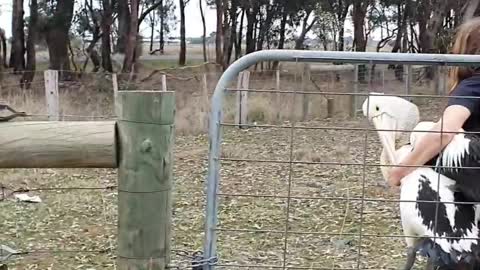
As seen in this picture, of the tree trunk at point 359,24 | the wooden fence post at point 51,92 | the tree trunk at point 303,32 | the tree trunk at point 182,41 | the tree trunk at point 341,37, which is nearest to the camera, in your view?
the wooden fence post at point 51,92

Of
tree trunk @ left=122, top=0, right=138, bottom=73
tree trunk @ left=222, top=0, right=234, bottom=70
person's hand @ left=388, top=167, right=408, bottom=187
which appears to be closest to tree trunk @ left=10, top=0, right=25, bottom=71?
tree trunk @ left=122, top=0, right=138, bottom=73

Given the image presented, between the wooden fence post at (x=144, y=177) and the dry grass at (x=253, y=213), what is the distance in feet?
0.70

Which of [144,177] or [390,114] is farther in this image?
[390,114]

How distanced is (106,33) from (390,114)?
871 inches

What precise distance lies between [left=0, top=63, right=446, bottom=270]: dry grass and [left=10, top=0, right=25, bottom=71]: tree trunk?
1353 centimetres

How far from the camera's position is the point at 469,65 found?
197cm

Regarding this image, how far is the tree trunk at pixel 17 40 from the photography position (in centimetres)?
2097

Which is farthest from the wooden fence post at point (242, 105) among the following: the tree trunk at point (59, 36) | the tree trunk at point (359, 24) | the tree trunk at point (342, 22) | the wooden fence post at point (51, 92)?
the tree trunk at point (342, 22)

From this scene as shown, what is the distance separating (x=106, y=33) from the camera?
23594 millimetres

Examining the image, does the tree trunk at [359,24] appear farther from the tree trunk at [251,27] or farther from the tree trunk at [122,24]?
the tree trunk at [122,24]

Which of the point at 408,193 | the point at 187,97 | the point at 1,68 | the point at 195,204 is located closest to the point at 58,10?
the point at 1,68

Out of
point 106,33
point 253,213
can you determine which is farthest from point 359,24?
point 253,213

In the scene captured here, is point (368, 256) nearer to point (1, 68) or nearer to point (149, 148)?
point (149, 148)

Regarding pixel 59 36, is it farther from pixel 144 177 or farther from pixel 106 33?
pixel 144 177
